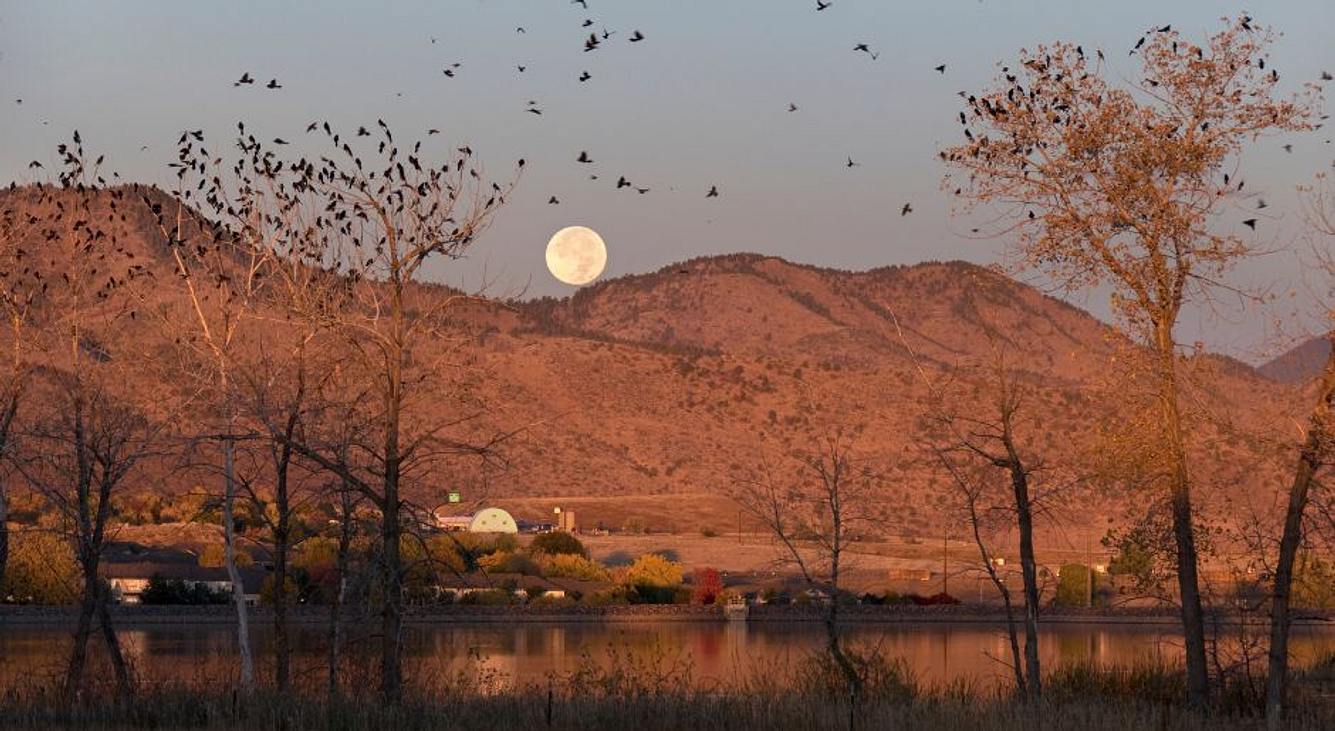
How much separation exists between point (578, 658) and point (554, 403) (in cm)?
10390

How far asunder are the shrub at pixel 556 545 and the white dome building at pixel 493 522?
7039mm

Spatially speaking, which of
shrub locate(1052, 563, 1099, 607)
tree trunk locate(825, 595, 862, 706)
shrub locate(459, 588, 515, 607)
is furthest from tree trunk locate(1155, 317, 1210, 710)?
shrub locate(1052, 563, 1099, 607)

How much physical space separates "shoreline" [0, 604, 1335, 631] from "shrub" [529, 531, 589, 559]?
16.2 metres

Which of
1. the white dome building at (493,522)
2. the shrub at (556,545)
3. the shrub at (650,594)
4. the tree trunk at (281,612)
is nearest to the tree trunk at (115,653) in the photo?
the tree trunk at (281,612)

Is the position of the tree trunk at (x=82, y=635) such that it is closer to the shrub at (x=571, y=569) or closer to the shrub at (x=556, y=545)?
the shrub at (x=571, y=569)

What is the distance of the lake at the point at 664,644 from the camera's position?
214 ft

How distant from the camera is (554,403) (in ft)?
576

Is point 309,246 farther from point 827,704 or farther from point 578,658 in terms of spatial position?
point 578,658

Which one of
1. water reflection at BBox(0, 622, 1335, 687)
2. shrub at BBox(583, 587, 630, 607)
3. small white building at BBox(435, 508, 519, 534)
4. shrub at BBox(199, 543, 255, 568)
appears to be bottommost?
water reflection at BBox(0, 622, 1335, 687)

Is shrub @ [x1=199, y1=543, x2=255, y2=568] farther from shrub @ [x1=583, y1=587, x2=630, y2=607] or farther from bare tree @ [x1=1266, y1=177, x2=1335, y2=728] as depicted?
bare tree @ [x1=1266, y1=177, x2=1335, y2=728]

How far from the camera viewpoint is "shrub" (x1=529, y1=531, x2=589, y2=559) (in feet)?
392

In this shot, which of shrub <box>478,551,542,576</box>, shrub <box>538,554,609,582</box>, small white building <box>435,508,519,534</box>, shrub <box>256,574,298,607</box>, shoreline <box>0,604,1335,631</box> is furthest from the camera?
small white building <box>435,508,519,534</box>

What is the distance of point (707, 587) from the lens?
10900 centimetres

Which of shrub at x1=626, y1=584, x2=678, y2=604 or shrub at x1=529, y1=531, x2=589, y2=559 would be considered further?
shrub at x1=529, y1=531, x2=589, y2=559
